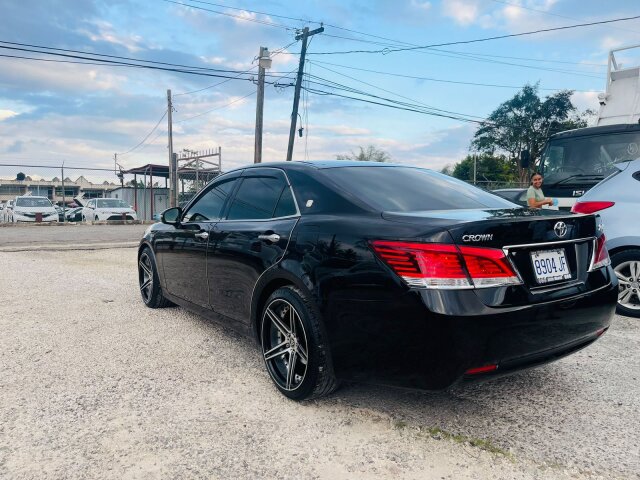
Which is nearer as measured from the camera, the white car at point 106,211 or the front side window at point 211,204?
the front side window at point 211,204

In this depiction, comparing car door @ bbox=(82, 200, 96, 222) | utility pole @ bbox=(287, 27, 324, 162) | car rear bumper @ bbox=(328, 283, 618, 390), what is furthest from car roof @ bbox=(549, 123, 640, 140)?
car door @ bbox=(82, 200, 96, 222)

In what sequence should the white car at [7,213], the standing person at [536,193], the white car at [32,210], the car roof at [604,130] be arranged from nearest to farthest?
the car roof at [604,130] → the standing person at [536,193] → the white car at [32,210] → the white car at [7,213]

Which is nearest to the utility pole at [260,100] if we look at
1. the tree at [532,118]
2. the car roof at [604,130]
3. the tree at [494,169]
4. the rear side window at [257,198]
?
the car roof at [604,130]

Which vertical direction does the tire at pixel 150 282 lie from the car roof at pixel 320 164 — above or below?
below

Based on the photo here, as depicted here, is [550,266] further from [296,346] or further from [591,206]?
[591,206]

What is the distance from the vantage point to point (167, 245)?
484 cm

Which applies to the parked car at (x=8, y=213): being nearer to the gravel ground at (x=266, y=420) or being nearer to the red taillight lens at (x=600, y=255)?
the gravel ground at (x=266, y=420)

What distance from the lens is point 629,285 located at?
522 centimetres

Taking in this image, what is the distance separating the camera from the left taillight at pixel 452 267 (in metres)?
2.33

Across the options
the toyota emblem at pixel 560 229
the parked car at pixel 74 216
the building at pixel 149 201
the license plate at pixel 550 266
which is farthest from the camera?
the building at pixel 149 201

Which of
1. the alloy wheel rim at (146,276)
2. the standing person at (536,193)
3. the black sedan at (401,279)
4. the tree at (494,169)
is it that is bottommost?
the alloy wheel rim at (146,276)

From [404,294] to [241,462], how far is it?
3.61ft

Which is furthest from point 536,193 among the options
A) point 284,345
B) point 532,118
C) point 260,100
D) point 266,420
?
point 532,118

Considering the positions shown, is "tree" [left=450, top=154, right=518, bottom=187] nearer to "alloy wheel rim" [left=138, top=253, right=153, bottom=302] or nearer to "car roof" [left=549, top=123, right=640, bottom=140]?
"car roof" [left=549, top=123, right=640, bottom=140]
